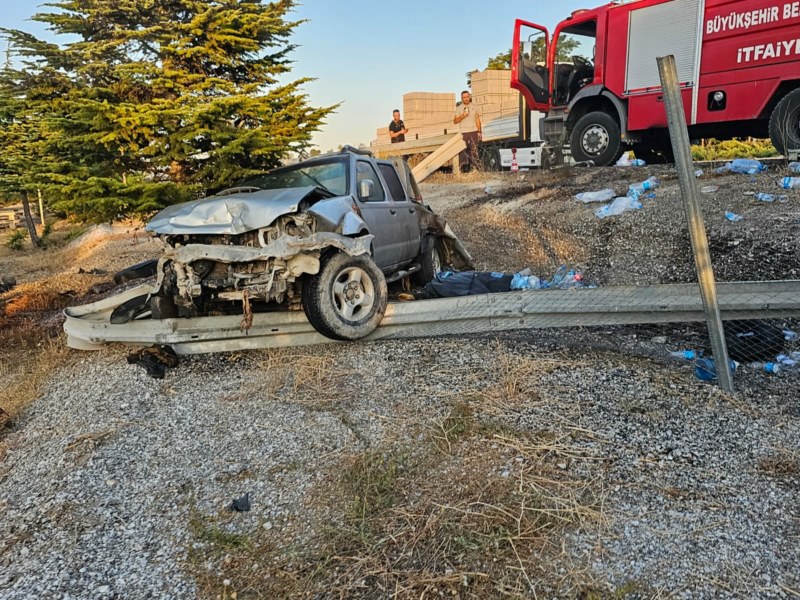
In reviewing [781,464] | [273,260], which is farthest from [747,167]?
[273,260]

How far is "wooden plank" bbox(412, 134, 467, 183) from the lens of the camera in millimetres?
16594

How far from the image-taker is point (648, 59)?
1055cm

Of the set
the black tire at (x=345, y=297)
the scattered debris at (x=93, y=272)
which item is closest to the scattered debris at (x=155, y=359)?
the black tire at (x=345, y=297)

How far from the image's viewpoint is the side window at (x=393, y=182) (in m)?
7.27

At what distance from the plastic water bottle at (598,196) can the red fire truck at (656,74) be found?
1.72 metres

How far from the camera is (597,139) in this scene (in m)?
11.9

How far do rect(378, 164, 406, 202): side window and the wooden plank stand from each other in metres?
9.08

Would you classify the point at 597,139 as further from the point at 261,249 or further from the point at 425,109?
the point at 425,109

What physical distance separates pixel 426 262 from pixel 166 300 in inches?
148

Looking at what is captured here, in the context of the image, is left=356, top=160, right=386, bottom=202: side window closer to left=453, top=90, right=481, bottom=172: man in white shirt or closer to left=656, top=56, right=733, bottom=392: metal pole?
left=656, top=56, right=733, bottom=392: metal pole

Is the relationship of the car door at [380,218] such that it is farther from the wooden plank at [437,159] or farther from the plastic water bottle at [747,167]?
the wooden plank at [437,159]

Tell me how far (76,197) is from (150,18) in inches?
150

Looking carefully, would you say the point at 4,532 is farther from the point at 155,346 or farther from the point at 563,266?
the point at 563,266

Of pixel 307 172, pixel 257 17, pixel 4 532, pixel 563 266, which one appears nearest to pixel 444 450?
pixel 4 532
